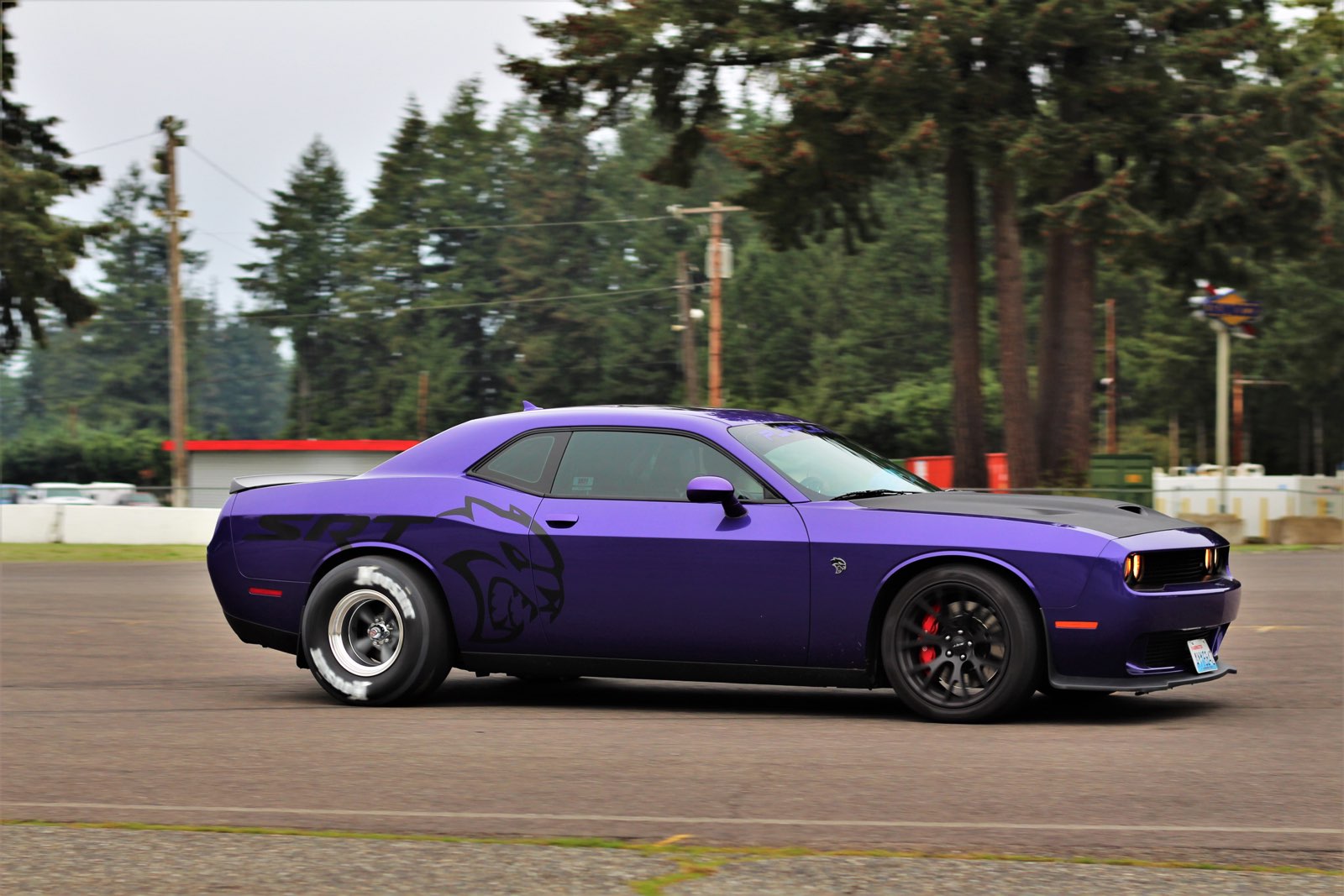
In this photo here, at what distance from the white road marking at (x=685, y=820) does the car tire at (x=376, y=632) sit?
2444mm

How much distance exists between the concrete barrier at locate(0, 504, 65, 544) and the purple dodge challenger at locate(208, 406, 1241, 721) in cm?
2317

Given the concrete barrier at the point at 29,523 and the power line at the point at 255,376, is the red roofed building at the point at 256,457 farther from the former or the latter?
the concrete barrier at the point at 29,523

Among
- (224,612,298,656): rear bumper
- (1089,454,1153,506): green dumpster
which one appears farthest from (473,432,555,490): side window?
(1089,454,1153,506): green dumpster

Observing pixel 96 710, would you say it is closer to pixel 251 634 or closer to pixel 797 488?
pixel 251 634

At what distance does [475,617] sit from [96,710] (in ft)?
6.35

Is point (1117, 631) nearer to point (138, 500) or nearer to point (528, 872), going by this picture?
point (528, 872)

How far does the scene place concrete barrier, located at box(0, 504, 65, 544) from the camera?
30.3m

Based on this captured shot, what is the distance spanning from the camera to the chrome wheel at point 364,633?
835 cm

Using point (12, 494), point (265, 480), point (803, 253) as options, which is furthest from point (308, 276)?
point (265, 480)

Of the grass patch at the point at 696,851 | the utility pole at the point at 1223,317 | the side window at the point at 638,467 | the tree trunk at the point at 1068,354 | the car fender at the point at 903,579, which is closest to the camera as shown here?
the grass patch at the point at 696,851

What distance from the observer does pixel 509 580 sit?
319 inches

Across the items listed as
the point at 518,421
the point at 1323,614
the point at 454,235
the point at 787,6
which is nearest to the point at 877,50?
the point at 787,6

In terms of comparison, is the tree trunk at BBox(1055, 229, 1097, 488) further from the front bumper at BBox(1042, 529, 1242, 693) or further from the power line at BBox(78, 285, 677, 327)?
the power line at BBox(78, 285, 677, 327)

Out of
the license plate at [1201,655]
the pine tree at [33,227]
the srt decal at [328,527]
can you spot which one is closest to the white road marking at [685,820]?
the license plate at [1201,655]
